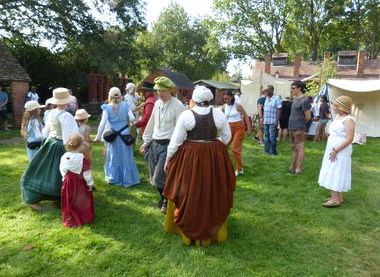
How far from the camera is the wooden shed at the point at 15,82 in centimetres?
1542

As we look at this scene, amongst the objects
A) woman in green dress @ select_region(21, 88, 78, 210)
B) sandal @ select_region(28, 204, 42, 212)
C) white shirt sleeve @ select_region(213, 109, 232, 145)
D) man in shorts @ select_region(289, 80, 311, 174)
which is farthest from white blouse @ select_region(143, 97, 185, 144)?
man in shorts @ select_region(289, 80, 311, 174)

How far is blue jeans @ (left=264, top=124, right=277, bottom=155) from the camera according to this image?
9047mm

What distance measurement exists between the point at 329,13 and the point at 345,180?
39683 mm

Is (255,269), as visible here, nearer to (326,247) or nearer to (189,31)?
(326,247)

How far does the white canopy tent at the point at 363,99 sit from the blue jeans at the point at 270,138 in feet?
15.0

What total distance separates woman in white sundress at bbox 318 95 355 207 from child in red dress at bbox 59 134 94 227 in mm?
3333

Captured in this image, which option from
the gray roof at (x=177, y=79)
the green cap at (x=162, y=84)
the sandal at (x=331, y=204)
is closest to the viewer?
the green cap at (x=162, y=84)

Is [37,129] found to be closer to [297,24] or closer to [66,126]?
[66,126]

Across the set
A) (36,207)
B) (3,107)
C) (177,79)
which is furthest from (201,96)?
(177,79)

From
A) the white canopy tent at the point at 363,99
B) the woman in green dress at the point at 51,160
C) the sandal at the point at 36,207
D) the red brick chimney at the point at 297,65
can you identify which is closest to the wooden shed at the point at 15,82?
the sandal at the point at 36,207

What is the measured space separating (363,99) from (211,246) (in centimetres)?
1149

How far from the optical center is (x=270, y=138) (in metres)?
9.41

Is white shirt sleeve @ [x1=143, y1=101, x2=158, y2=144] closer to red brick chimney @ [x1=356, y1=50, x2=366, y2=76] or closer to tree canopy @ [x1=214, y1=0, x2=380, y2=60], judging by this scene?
red brick chimney @ [x1=356, y1=50, x2=366, y2=76]

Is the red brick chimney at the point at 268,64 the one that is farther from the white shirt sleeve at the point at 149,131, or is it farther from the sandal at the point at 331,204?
the white shirt sleeve at the point at 149,131
